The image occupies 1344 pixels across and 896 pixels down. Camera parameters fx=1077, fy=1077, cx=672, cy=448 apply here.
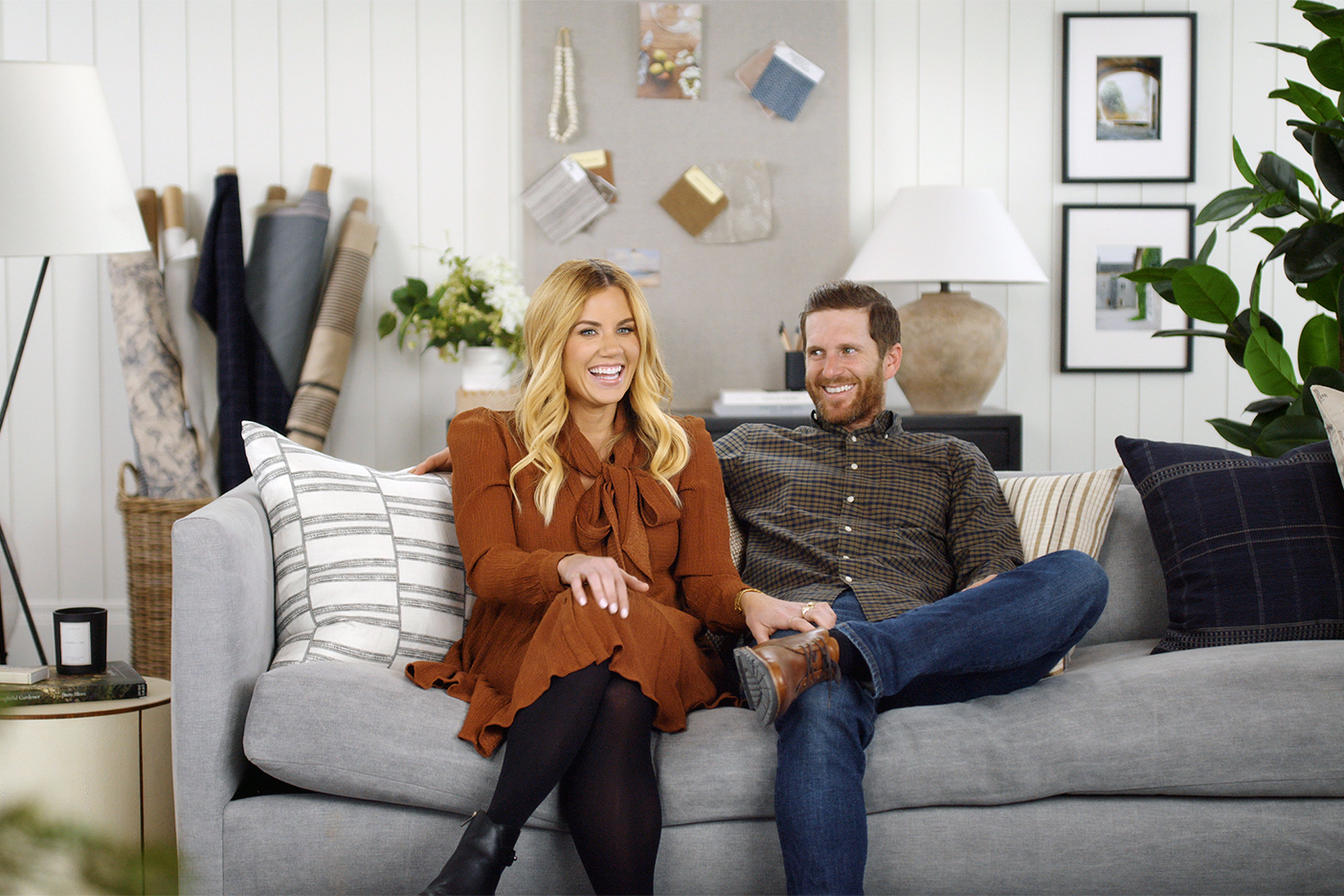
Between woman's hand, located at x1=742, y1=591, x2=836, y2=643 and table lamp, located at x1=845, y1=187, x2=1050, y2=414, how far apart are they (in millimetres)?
1589

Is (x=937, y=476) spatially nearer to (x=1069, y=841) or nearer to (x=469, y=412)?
(x=1069, y=841)

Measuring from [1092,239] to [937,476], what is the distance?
1.80 m

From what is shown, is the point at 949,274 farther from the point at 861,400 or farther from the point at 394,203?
the point at 394,203

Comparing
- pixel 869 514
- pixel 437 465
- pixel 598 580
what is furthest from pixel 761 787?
pixel 437 465

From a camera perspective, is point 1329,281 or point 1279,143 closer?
point 1329,281

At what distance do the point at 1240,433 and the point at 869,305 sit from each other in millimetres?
A: 984

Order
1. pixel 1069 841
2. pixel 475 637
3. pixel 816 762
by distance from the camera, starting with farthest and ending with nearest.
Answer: pixel 475 637 < pixel 1069 841 < pixel 816 762

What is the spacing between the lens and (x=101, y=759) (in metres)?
1.71

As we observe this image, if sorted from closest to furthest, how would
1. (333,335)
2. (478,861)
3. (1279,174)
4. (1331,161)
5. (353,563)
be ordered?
(478,861), (353,563), (1331,161), (1279,174), (333,335)

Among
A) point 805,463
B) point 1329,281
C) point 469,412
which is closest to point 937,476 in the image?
point 805,463

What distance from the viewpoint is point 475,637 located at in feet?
5.71

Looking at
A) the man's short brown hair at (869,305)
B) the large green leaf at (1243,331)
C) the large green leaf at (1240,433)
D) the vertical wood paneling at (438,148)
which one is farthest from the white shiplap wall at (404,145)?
the man's short brown hair at (869,305)

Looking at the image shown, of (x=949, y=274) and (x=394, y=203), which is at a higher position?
(x=394, y=203)

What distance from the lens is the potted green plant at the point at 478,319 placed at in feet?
10.1
